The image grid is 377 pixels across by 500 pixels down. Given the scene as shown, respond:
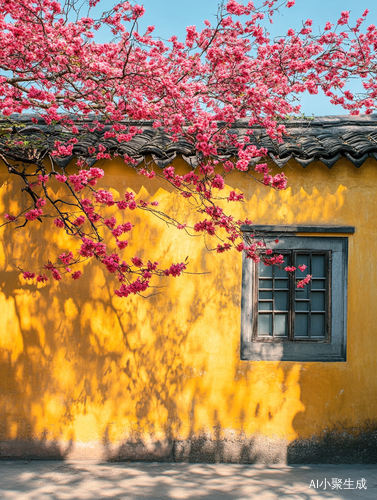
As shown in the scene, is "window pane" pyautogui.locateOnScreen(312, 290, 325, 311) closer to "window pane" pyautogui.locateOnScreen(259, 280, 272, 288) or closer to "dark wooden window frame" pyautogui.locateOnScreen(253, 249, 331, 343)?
"dark wooden window frame" pyautogui.locateOnScreen(253, 249, 331, 343)

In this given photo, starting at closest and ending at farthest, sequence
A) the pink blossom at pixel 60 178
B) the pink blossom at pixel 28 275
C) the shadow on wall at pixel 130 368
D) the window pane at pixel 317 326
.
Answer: the pink blossom at pixel 60 178, the pink blossom at pixel 28 275, the shadow on wall at pixel 130 368, the window pane at pixel 317 326

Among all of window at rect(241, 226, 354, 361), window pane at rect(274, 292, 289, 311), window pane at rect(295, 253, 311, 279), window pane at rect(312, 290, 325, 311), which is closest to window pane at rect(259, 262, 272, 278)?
window at rect(241, 226, 354, 361)

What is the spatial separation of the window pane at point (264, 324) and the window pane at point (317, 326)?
0.58 metres

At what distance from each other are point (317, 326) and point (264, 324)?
0.71 m

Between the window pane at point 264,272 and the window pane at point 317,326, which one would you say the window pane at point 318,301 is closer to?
the window pane at point 317,326

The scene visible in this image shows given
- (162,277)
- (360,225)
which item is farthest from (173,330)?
(360,225)

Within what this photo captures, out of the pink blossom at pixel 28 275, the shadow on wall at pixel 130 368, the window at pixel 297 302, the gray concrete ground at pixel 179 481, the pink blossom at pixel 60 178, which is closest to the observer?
the gray concrete ground at pixel 179 481

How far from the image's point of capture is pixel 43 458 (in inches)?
205

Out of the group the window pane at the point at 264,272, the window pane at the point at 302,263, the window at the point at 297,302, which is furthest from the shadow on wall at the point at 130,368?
the window pane at the point at 302,263

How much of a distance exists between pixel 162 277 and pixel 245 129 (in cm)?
263

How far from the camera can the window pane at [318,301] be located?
5508mm

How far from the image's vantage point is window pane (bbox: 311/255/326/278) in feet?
18.1

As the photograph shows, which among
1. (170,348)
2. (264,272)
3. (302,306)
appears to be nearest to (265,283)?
(264,272)

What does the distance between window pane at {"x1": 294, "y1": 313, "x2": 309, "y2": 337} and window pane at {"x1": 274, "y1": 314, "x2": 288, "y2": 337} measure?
135 millimetres
